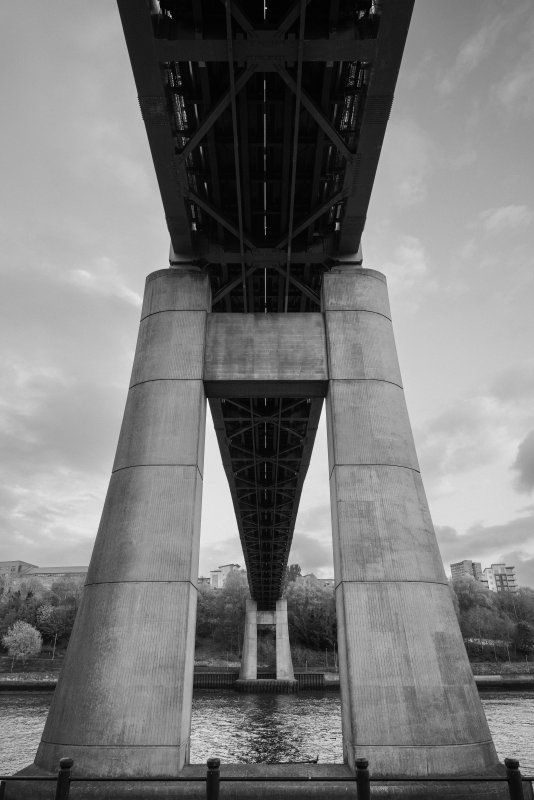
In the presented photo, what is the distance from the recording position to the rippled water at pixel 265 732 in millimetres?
17703

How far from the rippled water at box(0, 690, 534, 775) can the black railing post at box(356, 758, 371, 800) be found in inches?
506

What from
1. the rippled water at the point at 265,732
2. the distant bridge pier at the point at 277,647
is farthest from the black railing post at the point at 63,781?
the distant bridge pier at the point at 277,647

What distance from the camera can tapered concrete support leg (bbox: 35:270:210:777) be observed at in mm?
8453

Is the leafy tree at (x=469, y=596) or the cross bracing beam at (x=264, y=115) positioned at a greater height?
the leafy tree at (x=469, y=596)

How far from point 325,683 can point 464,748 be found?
59.1 meters

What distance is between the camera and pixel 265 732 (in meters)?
24.7

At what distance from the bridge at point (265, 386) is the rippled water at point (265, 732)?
923cm

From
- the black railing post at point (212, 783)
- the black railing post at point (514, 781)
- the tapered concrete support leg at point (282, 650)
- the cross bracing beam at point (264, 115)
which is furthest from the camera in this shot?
the tapered concrete support leg at point (282, 650)

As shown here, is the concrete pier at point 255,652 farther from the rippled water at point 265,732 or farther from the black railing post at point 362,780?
the black railing post at point 362,780

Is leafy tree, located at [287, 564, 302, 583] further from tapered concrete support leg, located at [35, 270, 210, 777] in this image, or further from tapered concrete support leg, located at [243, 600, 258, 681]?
tapered concrete support leg, located at [35, 270, 210, 777]

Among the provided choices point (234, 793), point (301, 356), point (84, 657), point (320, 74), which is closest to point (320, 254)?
point (301, 356)

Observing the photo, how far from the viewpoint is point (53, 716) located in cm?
890

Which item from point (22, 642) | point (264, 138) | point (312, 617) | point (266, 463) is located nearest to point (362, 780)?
point (264, 138)

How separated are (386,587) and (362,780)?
4.74 metres
